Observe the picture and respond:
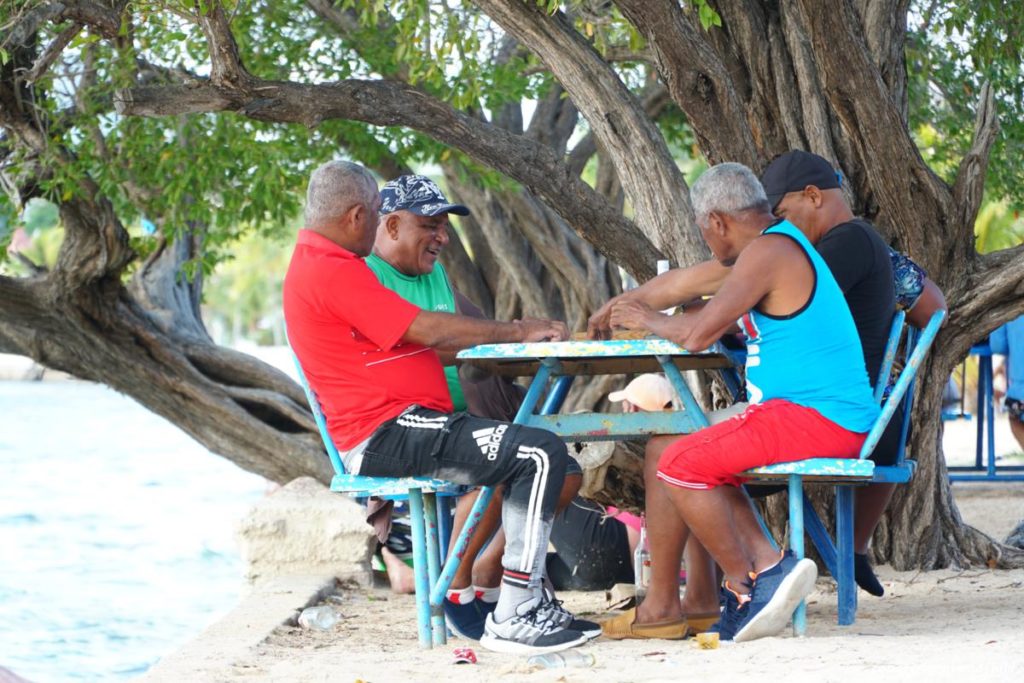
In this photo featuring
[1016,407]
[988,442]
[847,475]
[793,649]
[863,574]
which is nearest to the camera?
[793,649]

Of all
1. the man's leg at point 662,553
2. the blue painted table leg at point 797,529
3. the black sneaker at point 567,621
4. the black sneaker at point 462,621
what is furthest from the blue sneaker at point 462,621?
the blue painted table leg at point 797,529

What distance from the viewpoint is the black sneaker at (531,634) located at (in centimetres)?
402

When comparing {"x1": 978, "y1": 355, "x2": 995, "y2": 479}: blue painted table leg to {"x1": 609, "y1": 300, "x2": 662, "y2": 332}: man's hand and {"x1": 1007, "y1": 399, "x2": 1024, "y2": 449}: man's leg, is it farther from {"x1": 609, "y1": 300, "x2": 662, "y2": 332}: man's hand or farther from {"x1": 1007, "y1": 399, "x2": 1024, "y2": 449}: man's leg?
{"x1": 609, "y1": 300, "x2": 662, "y2": 332}: man's hand

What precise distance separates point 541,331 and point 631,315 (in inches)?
11.7

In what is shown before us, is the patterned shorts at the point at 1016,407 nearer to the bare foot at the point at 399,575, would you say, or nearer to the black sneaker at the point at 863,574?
the black sneaker at the point at 863,574

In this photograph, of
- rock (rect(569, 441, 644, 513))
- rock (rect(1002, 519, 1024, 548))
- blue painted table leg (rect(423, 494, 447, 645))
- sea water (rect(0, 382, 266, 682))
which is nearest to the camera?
blue painted table leg (rect(423, 494, 447, 645))

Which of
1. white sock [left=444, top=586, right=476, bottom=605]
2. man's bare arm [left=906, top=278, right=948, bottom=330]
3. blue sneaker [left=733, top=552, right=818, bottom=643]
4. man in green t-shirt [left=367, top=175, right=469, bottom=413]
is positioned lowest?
white sock [left=444, top=586, right=476, bottom=605]

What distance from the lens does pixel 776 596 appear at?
3.94 m

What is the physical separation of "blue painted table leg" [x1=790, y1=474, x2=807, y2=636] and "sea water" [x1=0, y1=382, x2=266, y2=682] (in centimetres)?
253

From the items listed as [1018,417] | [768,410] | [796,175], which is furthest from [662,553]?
[1018,417]

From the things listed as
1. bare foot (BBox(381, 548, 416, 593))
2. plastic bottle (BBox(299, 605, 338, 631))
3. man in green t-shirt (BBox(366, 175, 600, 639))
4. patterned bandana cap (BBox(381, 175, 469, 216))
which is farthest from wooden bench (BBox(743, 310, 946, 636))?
bare foot (BBox(381, 548, 416, 593))

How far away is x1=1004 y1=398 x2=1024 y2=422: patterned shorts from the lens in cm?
914

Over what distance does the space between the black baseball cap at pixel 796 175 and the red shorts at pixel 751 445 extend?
3.09 feet

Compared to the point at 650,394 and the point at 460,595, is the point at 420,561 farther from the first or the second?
the point at 650,394
